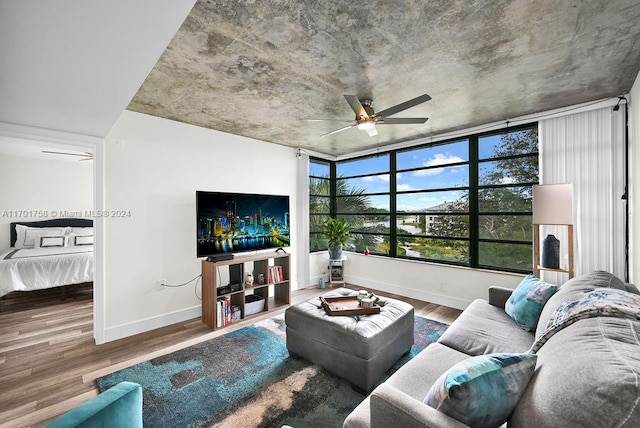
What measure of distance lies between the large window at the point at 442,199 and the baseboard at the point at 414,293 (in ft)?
1.76

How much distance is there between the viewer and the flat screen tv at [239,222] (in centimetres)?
341

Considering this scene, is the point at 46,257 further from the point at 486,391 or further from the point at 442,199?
the point at 442,199

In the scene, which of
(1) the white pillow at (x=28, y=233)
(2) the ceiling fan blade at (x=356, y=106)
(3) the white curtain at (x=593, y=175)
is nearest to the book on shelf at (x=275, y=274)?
(2) the ceiling fan blade at (x=356, y=106)

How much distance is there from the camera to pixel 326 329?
2.22 meters

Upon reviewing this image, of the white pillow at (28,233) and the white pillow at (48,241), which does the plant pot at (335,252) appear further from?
the white pillow at (28,233)

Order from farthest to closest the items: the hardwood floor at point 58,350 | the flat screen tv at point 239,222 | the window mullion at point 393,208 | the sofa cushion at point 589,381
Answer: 1. the window mullion at point 393,208
2. the flat screen tv at point 239,222
3. the hardwood floor at point 58,350
4. the sofa cushion at point 589,381

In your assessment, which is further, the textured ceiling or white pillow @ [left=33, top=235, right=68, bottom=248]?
white pillow @ [left=33, top=235, right=68, bottom=248]

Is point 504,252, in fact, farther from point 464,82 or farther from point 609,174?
point 464,82

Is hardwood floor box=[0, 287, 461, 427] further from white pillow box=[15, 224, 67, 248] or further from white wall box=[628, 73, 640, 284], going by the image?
white wall box=[628, 73, 640, 284]

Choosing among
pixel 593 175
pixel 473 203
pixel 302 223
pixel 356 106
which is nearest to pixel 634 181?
pixel 593 175

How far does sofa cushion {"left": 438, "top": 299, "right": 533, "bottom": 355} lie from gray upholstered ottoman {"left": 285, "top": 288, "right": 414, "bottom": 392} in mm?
428

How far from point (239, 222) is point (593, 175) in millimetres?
4204

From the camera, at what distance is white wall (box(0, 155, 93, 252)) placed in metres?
5.12

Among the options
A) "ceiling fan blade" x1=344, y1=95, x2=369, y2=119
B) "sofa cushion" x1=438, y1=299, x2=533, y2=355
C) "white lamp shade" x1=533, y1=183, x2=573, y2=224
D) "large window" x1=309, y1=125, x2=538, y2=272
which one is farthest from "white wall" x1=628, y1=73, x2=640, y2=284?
"ceiling fan blade" x1=344, y1=95, x2=369, y2=119
